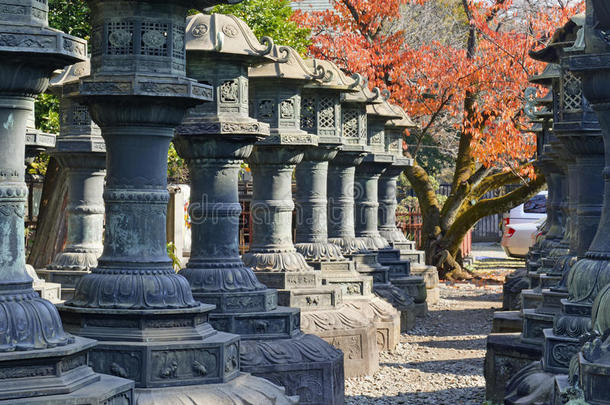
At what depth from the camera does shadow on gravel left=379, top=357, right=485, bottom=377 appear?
12.7 metres

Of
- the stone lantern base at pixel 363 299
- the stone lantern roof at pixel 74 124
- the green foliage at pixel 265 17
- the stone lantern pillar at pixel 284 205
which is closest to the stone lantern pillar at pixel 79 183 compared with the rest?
the stone lantern roof at pixel 74 124

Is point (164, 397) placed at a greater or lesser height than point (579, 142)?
lesser

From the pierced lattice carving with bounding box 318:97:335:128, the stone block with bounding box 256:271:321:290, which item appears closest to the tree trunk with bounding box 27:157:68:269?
the pierced lattice carving with bounding box 318:97:335:128

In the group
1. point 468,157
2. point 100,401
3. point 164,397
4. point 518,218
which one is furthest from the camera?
point 518,218

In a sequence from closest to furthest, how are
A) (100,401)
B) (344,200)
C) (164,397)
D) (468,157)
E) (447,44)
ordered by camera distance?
(100,401) → (164,397) → (344,200) → (468,157) → (447,44)

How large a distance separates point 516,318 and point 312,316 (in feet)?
7.31

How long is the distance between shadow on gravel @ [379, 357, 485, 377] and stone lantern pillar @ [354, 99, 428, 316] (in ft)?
14.0

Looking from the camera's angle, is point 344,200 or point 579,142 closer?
point 579,142

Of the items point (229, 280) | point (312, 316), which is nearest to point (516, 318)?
point (312, 316)

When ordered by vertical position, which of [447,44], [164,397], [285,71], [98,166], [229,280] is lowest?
[164,397]

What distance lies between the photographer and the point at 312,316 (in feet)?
39.3

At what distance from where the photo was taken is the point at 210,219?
9.70m

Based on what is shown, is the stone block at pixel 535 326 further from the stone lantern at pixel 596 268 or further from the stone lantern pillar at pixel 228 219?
the stone lantern pillar at pixel 228 219

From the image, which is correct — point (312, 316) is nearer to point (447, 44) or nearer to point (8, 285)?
point (8, 285)
